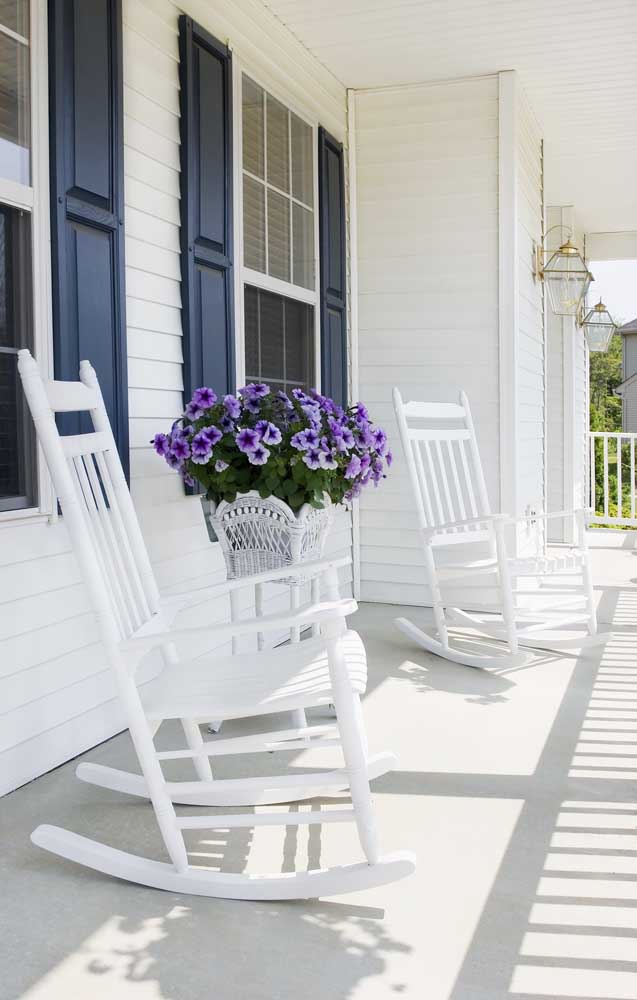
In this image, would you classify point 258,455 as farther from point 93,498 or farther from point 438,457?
point 438,457

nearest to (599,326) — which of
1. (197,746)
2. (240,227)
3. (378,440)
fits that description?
(240,227)

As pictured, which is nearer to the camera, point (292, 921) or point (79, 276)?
point (292, 921)

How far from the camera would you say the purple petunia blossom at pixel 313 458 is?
2771 mm

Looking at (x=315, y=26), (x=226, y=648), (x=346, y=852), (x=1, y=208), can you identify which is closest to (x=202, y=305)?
(x=1, y=208)

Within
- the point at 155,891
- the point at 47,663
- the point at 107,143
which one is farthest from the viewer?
the point at 107,143

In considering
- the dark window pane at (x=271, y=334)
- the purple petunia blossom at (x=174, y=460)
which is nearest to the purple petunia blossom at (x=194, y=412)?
the purple petunia blossom at (x=174, y=460)

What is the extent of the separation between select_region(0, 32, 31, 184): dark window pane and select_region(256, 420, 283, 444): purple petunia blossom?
945mm

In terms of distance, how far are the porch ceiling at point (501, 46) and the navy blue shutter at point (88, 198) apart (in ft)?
5.01

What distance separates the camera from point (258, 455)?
278 centimetres

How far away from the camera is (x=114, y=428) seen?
2.92m

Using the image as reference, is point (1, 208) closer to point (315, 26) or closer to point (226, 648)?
point (226, 648)

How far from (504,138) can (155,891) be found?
413 cm

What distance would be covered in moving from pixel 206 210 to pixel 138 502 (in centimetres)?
117

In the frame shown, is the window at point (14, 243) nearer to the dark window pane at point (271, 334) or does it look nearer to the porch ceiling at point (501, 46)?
the dark window pane at point (271, 334)
